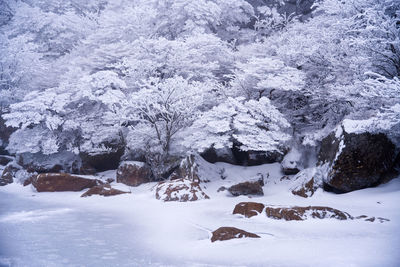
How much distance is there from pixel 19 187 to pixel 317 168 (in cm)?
1268

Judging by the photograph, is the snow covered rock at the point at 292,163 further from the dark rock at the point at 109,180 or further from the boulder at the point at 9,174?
the boulder at the point at 9,174

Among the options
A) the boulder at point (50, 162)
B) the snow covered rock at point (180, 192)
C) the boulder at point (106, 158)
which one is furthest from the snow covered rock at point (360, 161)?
the boulder at point (50, 162)

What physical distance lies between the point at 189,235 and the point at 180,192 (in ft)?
10.8

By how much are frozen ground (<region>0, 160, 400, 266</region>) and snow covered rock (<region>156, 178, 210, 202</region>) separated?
1.40 ft

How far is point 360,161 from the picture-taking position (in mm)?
6086

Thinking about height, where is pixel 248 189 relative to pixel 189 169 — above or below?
below

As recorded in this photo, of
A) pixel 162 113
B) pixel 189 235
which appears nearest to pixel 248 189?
pixel 189 235

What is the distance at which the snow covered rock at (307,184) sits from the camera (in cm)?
678

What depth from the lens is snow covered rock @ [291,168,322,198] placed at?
678cm

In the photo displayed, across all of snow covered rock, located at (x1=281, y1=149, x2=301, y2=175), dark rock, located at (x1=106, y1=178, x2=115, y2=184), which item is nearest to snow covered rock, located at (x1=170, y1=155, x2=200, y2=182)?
dark rock, located at (x1=106, y1=178, x2=115, y2=184)

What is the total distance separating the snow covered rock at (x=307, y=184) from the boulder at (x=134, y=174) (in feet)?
20.5

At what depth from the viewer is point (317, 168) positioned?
7.19 metres

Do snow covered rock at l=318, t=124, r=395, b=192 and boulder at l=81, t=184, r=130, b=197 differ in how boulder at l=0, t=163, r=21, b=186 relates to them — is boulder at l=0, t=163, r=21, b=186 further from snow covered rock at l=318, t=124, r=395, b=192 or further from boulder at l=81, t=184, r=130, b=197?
snow covered rock at l=318, t=124, r=395, b=192

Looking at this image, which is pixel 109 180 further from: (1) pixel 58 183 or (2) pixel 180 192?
(2) pixel 180 192
